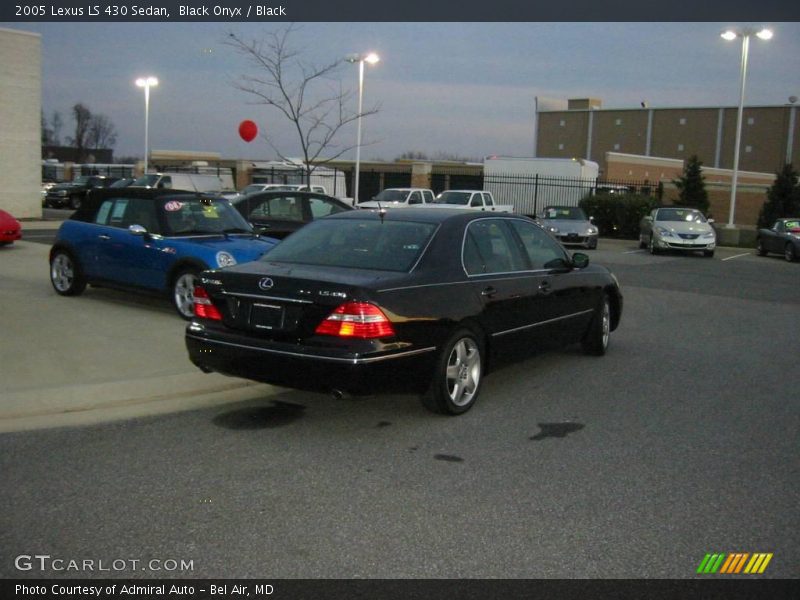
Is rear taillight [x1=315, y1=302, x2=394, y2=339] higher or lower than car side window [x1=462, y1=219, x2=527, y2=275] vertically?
lower

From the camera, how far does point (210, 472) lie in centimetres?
502

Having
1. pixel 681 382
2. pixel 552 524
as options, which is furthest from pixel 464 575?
pixel 681 382

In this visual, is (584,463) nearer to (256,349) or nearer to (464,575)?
(464,575)

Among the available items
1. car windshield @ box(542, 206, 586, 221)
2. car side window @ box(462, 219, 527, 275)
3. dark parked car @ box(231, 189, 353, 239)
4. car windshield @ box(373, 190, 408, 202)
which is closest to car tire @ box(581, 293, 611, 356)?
car side window @ box(462, 219, 527, 275)

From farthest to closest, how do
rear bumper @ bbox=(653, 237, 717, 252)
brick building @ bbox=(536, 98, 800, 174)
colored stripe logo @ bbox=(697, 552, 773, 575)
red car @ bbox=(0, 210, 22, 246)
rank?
brick building @ bbox=(536, 98, 800, 174), rear bumper @ bbox=(653, 237, 717, 252), red car @ bbox=(0, 210, 22, 246), colored stripe logo @ bbox=(697, 552, 773, 575)

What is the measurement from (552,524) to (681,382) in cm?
394

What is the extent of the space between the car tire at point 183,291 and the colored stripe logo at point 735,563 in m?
7.22

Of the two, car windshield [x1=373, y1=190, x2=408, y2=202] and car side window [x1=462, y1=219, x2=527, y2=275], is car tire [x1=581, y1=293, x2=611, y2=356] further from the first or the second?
car windshield [x1=373, y1=190, x2=408, y2=202]

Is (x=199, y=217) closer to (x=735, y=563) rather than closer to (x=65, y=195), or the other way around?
(x=735, y=563)

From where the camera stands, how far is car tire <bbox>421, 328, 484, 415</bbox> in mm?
6086

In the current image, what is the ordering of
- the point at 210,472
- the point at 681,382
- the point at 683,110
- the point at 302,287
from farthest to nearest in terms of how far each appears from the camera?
the point at 683,110, the point at 681,382, the point at 302,287, the point at 210,472

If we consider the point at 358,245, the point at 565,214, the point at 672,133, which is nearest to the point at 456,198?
the point at 565,214

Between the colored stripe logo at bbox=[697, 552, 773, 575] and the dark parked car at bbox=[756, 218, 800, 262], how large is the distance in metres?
22.6

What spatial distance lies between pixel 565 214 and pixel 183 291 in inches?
758
